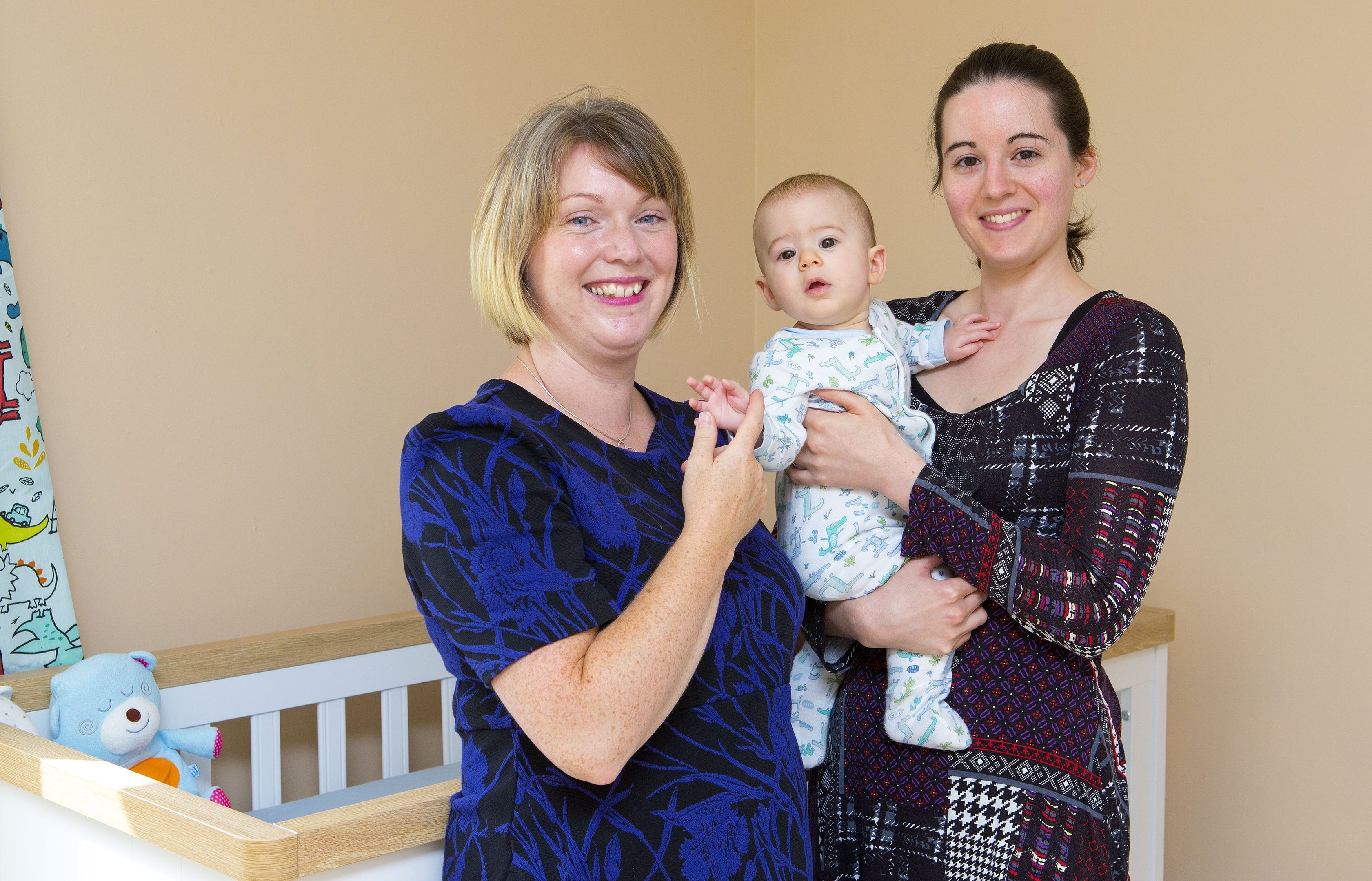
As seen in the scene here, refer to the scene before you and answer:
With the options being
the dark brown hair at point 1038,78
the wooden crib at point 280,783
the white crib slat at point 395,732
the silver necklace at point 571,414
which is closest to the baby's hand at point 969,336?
the dark brown hair at point 1038,78

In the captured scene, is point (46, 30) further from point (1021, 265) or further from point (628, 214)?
point (1021, 265)

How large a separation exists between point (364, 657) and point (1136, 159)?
190cm

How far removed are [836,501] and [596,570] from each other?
0.42m

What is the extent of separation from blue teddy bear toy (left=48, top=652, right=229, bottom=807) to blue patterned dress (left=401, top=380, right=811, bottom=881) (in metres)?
0.85

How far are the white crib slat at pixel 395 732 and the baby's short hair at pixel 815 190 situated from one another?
1266mm

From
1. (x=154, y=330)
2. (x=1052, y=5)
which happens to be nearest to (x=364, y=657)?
(x=154, y=330)

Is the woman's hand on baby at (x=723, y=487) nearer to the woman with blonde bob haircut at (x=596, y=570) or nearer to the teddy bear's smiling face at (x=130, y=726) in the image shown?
the woman with blonde bob haircut at (x=596, y=570)

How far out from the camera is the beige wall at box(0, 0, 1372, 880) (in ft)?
6.85

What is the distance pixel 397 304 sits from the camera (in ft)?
8.29

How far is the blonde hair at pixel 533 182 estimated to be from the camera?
47.0 inches

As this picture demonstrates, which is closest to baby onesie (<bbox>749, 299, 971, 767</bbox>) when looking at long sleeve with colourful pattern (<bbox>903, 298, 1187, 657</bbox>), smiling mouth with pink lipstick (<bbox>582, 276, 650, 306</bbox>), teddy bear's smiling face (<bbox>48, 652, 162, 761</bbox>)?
long sleeve with colourful pattern (<bbox>903, 298, 1187, 657</bbox>)

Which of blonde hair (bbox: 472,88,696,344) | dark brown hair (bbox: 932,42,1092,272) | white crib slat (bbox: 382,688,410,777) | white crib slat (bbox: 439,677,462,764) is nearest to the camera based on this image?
blonde hair (bbox: 472,88,696,344)

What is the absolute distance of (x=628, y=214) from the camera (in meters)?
1.23

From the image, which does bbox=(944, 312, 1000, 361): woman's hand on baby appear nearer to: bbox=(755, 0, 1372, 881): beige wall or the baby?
the baby
